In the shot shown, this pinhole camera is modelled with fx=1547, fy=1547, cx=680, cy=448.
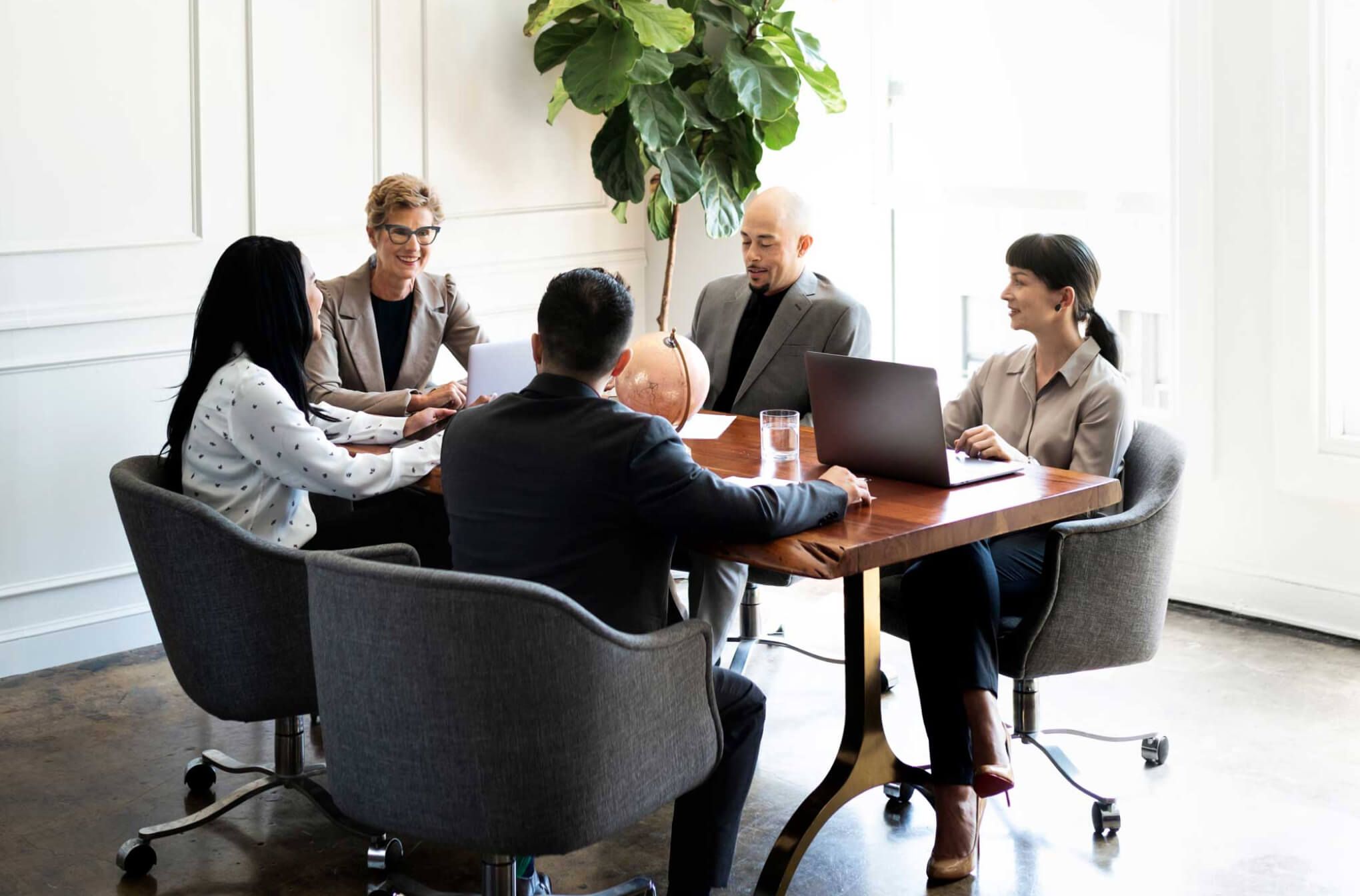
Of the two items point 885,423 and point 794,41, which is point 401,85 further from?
point 885,423

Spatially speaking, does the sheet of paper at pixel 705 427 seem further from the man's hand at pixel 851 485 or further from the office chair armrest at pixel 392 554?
the office chair armrest at pixel 392 554

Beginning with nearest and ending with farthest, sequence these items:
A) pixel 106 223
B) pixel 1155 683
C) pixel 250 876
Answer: pixel 250 876 < pixel 1155 683 < pixel 106 223

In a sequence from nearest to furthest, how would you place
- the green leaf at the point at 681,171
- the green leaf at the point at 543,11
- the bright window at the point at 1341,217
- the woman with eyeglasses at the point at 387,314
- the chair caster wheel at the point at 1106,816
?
1. the chair caster wheel at the point at 1106,816
2. the woman with eyeglasses at the point at 387,314
3. the bright window at the point at 1341,217
4. the green leaf at the point at 543,11
5. the green leaf at the point at 681,171

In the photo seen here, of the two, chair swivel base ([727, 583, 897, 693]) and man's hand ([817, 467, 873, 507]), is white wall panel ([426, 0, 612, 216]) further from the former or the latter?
man's hand ([817, 467, 873, 507])

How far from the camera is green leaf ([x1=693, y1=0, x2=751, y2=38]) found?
5.06 meters

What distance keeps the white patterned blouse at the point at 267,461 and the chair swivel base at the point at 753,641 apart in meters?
1.27

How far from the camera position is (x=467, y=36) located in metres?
5.29

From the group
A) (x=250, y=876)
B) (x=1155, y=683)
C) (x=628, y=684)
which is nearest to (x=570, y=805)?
(x=628, y=684)

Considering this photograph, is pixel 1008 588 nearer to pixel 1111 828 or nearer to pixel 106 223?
pixel 1111 828

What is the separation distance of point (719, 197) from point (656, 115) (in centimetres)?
41

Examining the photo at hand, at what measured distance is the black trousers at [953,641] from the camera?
3041 mm

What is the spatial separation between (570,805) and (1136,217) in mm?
3411

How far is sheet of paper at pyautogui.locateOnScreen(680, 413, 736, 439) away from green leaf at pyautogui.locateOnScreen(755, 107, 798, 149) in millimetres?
1633

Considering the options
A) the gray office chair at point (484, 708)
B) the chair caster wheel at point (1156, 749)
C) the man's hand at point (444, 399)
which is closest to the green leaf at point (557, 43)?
the man's hand at point (444, 399)
